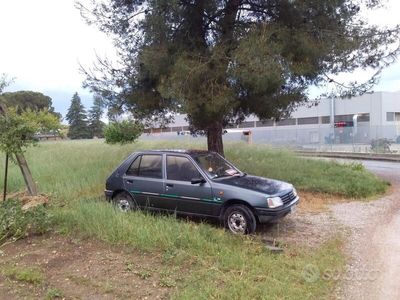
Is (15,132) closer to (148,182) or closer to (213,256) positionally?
(148,182)

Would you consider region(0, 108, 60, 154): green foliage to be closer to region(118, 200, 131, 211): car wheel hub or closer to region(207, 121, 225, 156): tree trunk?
region(118, 200, 131, 211): car wheel hub

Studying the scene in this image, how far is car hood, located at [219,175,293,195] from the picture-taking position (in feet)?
25.2

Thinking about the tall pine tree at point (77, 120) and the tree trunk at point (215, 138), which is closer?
the tree trunk at point (215, 138)

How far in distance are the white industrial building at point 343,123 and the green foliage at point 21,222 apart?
84.8 feet

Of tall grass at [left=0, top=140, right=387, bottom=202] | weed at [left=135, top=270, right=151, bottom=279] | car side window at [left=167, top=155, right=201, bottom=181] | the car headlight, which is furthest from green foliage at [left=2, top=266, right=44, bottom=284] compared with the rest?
tall grass at [left=0, top=140, right=387, bottom=202]

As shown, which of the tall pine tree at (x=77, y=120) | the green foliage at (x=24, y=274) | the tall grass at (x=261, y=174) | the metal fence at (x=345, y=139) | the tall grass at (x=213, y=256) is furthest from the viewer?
the tall pine tree at (x=77, y=120)

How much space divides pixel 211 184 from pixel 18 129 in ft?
12.9

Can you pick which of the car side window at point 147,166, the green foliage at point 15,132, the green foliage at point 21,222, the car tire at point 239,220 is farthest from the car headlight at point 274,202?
the green foliage at point 15,132

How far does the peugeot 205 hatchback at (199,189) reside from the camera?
294 inches

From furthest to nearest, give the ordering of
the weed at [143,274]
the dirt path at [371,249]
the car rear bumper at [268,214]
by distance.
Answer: the car rear bumper at [268,214], the dirt path at [371,249], the weed at [143,274]

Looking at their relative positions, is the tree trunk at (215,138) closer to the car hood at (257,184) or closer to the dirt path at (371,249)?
the dirt path at (371,249)

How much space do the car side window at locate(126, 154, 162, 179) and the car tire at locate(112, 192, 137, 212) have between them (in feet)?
1.59

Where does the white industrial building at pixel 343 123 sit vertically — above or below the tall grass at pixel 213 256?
above

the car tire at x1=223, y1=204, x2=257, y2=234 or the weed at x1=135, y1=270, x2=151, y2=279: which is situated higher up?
the car tire at x1=223, y1=204, x2=257, y2=234
